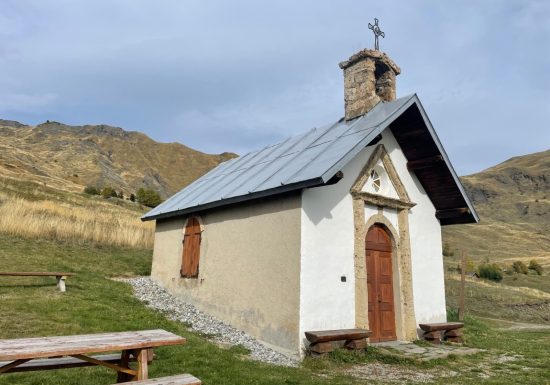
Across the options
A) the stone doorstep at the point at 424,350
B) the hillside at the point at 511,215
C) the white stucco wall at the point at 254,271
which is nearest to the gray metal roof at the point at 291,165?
the white stucco wall at the point at 254,271

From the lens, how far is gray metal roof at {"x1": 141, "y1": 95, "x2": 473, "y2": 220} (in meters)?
8.52

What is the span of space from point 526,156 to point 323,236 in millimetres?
178683

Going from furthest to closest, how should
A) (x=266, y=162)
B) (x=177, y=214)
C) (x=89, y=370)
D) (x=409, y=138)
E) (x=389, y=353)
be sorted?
(x=177, y=214), (x=266, y=162), (x=409, y=138), (x=389, y=353), (x=89, y=370)

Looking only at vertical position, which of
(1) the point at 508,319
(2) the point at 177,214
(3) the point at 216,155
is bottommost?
(1) the point at 508,319

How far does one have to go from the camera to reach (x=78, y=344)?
13.0 ft

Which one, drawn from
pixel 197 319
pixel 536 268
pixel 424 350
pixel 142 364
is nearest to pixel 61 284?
pixel 197 319

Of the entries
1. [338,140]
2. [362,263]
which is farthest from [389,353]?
[338,140]

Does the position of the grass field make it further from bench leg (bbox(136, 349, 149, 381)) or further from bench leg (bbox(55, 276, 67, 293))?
bench leg (bbox(136, 349, 149, 381))

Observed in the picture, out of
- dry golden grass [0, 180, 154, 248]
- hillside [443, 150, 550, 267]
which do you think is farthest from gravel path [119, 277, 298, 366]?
hillside [443, 150, 550, 267]

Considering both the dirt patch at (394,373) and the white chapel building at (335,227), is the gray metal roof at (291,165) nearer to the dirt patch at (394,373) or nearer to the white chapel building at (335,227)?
the white chapel building at (335,227)

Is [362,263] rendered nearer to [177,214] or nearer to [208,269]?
[208,269]

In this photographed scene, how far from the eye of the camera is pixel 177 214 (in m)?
12.8

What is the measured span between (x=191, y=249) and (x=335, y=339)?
5514mm

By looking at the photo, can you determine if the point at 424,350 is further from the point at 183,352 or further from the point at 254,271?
the point at 183,352
